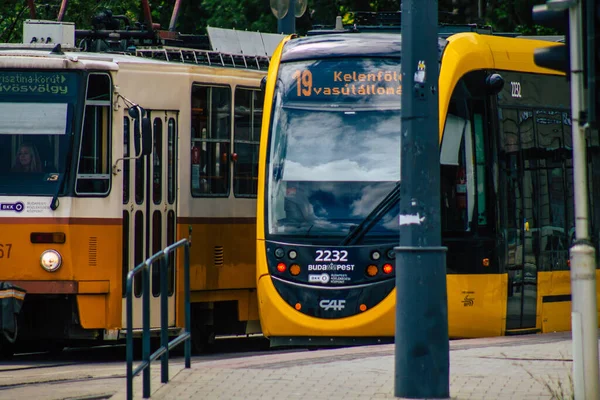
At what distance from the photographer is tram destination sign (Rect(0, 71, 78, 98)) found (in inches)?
554

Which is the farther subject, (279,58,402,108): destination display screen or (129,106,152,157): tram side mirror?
(279,58,402,108): destination display screen

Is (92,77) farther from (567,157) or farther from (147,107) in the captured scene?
(567,157)

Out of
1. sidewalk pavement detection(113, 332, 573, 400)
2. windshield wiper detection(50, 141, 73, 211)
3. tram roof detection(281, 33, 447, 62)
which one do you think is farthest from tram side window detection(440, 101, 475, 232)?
windshield wiper detection(50, 141, 73, 211)

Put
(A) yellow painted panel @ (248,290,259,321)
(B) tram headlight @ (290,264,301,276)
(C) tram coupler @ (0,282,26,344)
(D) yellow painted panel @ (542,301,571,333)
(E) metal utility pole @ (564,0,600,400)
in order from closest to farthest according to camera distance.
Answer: (E) metal utility pole @ (564,0,600,400)
(C) tram coupler @ (0,282,26,344)
(B) tram headlight @ (290,264,301,276)
(D) yellow painted panel @ (542,301,571,333)
(A) yellow painted panel @ (248,290,259,321)

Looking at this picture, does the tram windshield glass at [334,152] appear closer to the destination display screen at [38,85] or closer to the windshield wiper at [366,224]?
the windshield wiper at [366,224]

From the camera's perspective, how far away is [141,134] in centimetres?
1389

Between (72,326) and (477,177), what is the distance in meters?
4.35

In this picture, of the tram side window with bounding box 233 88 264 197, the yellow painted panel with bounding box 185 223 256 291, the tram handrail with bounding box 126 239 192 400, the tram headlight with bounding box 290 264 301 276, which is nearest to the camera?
the tram handrail with bounding box 126 239 192 400

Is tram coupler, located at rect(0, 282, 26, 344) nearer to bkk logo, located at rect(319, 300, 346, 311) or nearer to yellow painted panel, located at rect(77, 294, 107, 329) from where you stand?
yellow painted panel, located at rect(77, 294, 107, 329)

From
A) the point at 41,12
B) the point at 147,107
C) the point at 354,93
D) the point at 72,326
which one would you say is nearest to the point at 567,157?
the point at 354,93

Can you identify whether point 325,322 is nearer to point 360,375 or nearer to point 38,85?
point 360,375

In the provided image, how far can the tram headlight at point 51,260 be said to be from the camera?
45.2 ft

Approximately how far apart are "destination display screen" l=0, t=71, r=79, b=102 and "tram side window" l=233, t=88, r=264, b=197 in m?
2.36

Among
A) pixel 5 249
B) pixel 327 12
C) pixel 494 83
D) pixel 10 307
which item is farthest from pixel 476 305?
pixel 327 12
